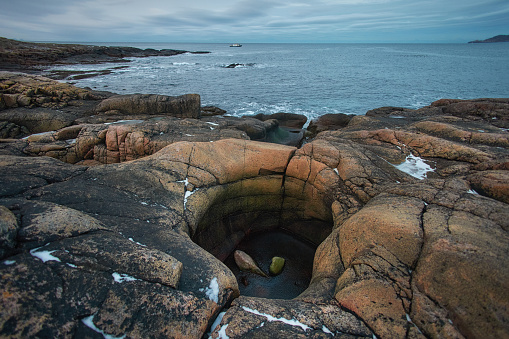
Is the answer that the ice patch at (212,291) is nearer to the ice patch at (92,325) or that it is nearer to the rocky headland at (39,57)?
the ice patch at (92,325)

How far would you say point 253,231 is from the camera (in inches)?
462

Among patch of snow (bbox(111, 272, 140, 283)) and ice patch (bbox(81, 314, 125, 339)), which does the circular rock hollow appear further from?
ice patch (bbox(81, 314, 125, 339))

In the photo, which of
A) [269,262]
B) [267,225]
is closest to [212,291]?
[269,262]

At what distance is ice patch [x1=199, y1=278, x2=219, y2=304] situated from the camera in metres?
5.15

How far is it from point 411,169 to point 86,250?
447 inches

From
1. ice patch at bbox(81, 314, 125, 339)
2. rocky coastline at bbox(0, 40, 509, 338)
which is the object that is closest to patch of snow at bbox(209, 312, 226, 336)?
rocky coastline at bbox(0, 40, 509, 338)

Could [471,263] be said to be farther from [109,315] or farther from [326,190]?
[109,315]

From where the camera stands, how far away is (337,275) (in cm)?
655

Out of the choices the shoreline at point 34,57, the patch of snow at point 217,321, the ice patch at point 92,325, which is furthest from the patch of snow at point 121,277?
the shoreline at point 34,57

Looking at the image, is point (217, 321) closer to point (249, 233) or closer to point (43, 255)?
point (43, 255)

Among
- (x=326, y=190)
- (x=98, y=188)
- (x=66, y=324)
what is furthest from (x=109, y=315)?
(x=326, y=190)

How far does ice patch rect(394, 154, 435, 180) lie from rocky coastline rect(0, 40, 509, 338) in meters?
0.08

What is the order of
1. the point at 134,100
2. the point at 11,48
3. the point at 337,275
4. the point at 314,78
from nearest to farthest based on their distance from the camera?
the point at 337,275, the point at 134,100, the point at 314,78, the point at 11,48

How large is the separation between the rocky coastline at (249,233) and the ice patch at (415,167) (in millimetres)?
80
